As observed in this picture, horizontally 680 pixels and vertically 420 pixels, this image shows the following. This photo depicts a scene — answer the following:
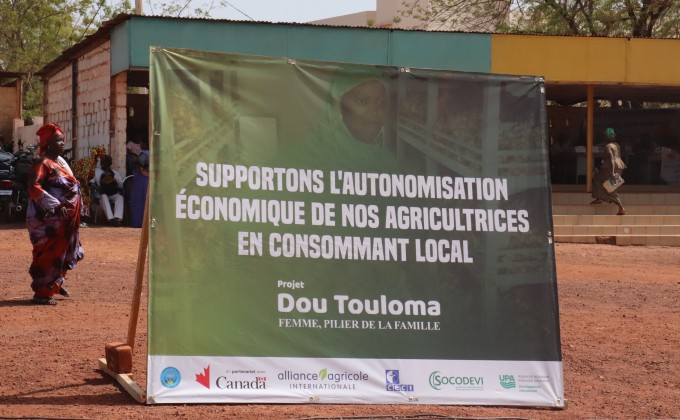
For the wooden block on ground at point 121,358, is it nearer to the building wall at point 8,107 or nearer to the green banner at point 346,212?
the green banner at point 346,212

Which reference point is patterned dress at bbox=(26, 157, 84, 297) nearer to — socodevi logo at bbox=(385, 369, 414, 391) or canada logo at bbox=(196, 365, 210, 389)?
canada logo at bbox=(196, 365, 210, 389)

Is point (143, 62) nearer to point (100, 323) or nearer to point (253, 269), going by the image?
point (100, 323)

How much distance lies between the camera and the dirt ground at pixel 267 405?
5.81 meters

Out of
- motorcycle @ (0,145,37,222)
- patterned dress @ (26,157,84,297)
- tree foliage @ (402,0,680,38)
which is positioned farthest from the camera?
tree foliage @ (402,0,680,38)

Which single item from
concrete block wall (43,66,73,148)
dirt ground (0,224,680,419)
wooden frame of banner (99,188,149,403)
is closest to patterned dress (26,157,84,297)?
dirt ground (0,224,680,419)

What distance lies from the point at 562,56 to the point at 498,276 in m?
15.9

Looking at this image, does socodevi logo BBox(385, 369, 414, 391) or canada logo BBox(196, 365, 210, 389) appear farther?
socodevi logo BBox(385, 369, 414, 391)

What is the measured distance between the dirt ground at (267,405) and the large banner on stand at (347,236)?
0.16m

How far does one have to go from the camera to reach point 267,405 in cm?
585

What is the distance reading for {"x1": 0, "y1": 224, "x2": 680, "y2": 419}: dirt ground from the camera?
581cm

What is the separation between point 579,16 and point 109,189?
16550 millimetres

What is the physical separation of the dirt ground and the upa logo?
14 centimetres

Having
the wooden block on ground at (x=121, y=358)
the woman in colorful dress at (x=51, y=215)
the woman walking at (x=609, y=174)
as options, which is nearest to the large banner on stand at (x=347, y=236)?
the wooden block on ground at (x=121, y=358)

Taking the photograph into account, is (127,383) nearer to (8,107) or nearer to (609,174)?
(609,174)
